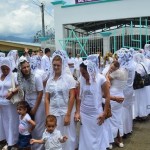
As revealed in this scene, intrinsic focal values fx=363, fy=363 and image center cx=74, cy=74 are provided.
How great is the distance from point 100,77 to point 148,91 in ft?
15.1

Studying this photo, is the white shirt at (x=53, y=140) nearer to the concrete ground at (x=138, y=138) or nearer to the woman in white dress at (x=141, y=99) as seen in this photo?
the concrete ground at (x=138, y=138)

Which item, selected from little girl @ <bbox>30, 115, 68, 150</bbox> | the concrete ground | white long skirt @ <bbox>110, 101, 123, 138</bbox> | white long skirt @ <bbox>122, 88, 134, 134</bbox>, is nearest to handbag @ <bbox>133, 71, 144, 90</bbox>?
white long skirt @ <bbox>122, 88, 134, 134</bbox>

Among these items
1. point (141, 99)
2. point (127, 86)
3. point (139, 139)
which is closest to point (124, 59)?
point (127, 86)

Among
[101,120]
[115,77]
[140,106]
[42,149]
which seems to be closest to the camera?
[101,120]

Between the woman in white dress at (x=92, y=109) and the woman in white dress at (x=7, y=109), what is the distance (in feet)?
4.77

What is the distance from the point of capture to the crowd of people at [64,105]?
17.2 feet

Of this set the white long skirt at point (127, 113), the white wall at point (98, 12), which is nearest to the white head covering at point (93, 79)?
the white long skirt at point (127, 113)

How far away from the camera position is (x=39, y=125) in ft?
19.7

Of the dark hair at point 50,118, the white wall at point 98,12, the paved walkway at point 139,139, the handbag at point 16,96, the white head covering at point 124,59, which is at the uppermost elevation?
the white wall at point 98,12

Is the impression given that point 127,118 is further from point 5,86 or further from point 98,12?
point 98,12

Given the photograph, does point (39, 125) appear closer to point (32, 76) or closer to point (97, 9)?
point (32, 76)

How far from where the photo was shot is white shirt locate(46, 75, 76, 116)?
17.2 ft

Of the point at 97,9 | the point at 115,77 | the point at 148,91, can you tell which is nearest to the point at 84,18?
the point at 97,9

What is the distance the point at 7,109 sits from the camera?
259 inches
